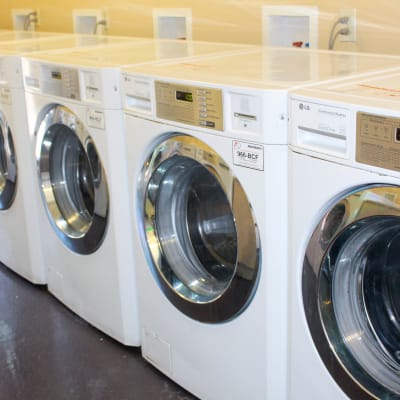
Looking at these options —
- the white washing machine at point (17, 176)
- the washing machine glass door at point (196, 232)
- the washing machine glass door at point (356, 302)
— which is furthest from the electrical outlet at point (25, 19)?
the washing machine glass door at point (356, 302)

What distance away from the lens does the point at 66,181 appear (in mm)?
2529

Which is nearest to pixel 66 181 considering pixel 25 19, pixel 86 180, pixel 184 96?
pixel 86 180

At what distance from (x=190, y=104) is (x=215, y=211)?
0.36 m

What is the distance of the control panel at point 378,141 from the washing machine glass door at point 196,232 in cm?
42

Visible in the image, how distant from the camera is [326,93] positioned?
4.55 ft

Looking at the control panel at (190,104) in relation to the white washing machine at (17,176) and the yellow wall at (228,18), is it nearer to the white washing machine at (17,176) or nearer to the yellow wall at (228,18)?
the yellow wall at (228,18)

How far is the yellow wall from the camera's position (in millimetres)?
2115

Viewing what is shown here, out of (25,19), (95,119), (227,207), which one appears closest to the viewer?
(227,207)

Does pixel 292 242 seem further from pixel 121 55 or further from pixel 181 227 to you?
pixel 121 55

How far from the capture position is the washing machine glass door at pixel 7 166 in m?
2.69

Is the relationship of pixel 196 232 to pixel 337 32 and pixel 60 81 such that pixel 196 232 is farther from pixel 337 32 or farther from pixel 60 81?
pixel 337 32

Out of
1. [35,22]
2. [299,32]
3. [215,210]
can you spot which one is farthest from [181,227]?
[35,22]

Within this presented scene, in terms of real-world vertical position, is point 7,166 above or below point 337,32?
below

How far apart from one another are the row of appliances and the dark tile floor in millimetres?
76
